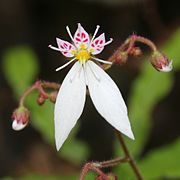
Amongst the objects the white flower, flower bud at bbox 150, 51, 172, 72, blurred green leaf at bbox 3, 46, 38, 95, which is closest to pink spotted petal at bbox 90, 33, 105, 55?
the white flower

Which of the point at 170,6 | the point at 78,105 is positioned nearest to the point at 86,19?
the point at 170,6

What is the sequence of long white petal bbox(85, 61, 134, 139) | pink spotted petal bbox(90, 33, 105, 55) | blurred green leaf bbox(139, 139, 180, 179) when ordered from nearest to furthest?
long white petal bbox(85, 61, 134, 139)
pink spotted petal bbox(90, 33, 105, 55)
blurred green leaf bbox(139, 139, 180, 179)

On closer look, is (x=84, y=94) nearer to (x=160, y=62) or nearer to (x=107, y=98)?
(x=107, y=98)

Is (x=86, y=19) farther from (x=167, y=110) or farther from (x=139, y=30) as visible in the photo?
(x=167, y=110)

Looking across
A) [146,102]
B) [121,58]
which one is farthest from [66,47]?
[146,102]

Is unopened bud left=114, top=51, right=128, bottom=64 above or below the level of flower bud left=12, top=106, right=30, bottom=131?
above

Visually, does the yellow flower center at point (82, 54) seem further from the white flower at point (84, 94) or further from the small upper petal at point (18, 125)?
the small upper petal at point (18, 125)

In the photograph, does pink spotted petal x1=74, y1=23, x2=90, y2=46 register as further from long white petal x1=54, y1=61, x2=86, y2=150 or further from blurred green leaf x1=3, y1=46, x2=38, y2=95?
blurred green leaf x1=3, y1=46, x2=38, y2=95

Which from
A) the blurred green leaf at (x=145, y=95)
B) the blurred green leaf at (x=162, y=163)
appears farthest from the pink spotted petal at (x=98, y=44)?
the blurred green leaf at (x=145, y=95)

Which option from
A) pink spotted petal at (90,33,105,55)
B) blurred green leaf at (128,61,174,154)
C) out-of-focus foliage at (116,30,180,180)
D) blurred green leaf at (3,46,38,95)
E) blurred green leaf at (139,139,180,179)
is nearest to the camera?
pink spotted petal at (90,33,105,55)
